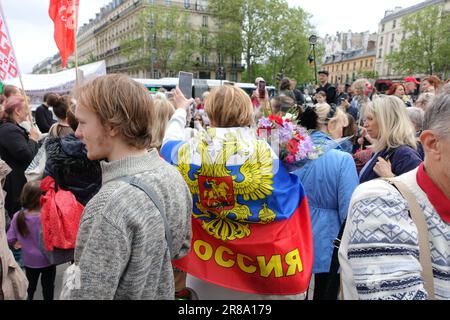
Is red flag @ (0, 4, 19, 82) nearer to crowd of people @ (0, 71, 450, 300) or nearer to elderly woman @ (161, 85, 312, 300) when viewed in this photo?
crowd of people @ (0, 71, 450, 300)

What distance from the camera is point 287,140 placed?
2.11m

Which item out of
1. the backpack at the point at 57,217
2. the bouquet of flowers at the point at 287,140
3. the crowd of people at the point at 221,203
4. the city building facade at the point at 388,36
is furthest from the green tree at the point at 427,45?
the backpack at the point at 57,217

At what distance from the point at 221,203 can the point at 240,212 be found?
13 centimetres

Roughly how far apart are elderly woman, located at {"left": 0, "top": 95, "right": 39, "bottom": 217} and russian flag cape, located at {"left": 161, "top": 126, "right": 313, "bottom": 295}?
2.43 m

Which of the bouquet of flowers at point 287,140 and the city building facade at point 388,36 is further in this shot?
the city building facade at point 388,36

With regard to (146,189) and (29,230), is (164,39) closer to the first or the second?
(29,230)

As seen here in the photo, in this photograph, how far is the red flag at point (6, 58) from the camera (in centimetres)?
401

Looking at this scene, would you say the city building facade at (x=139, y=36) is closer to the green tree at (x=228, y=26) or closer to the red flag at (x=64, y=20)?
the green tree at (x=228, y=26)

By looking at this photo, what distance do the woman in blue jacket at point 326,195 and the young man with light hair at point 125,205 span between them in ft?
4.29

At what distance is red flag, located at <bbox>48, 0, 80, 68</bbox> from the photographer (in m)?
4.52

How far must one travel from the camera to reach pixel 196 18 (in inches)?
2406

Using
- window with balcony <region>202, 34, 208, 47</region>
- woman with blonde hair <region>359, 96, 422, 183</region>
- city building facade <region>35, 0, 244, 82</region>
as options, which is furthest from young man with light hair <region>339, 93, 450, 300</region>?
→ window with balcony <region>202, 34, 208, 47</region>

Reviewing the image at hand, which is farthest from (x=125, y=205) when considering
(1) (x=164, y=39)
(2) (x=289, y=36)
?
(1) (x=164, y=39)

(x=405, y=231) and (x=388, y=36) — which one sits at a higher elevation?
(x=388, y=36)
